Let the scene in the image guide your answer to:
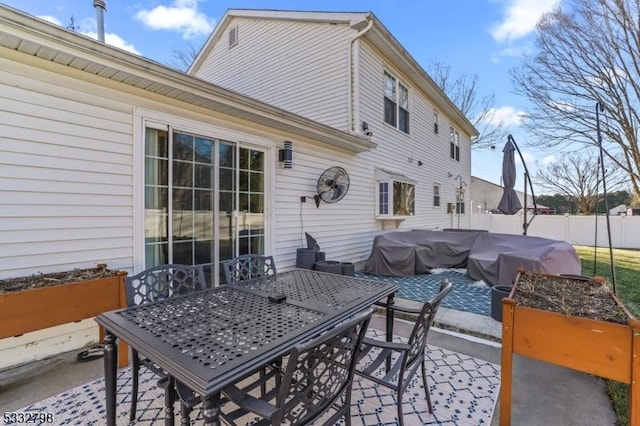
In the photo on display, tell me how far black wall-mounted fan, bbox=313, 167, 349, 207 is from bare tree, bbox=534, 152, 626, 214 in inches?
→ 852

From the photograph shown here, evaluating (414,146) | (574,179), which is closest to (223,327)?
(414,146)

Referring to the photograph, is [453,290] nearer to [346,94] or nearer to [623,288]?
[623,288]

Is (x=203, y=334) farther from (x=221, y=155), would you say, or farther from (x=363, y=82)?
(x=363, y=82)

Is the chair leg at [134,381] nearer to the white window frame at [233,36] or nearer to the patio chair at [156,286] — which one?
the patio chair at [156,286]

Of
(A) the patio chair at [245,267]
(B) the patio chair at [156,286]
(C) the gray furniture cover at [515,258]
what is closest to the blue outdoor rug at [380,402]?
(B) the patio chair at [156,286]

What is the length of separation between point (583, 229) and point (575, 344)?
50.3ft

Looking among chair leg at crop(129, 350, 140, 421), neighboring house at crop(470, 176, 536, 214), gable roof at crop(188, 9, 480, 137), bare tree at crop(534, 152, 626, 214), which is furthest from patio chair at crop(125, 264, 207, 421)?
neighboring house at crop(470, 176, 536, 214)

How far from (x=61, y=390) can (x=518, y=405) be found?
3.56 metres

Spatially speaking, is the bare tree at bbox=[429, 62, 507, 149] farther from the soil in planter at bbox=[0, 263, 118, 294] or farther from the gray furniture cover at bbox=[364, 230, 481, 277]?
the soil in planter at bbox=[0, 263, 118, 294]

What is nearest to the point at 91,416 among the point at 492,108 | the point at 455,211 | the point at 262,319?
the point at 262,319

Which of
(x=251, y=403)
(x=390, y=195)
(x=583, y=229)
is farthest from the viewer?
(x=583, y=229)

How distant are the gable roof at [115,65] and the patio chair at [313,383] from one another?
3055 millimetres

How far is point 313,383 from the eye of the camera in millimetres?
1441

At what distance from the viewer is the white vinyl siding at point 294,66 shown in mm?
7148
